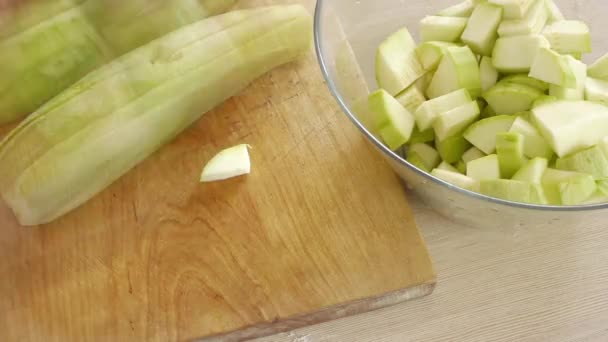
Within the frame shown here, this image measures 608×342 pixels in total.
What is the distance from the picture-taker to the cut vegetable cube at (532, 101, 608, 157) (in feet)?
3.02

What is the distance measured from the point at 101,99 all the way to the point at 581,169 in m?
0.83

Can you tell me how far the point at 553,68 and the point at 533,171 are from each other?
0.19 m

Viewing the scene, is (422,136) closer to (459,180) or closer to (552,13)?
(459,180)

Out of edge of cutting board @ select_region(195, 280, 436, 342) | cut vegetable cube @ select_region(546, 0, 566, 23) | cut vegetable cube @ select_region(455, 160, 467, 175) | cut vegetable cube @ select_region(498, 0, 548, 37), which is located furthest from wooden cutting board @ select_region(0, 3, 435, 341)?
cut vegetable cube @ select_region(546, 0, 566, 23)

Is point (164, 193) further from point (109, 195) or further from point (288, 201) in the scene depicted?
point (288, 201)

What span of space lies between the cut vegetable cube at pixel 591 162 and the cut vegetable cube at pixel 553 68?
119 millimetres

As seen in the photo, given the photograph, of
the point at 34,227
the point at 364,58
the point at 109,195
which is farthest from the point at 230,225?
the point at 364,58

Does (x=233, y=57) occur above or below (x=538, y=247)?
above

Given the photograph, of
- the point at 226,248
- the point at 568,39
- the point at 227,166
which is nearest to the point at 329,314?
the point at 226,248

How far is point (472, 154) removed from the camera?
1.01 meters

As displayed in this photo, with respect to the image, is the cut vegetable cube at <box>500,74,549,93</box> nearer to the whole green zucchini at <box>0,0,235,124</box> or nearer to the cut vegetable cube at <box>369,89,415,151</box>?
the cut vegetable cube at <box>369,89,415,151</box>

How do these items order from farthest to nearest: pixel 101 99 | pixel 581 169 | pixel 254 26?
pixel 254 26 → pixel 101 99 → pixel 581 169

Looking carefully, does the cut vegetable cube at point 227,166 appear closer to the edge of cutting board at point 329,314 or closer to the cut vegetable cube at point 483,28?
the edge of cutting board at point 329,314

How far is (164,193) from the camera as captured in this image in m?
1.05
